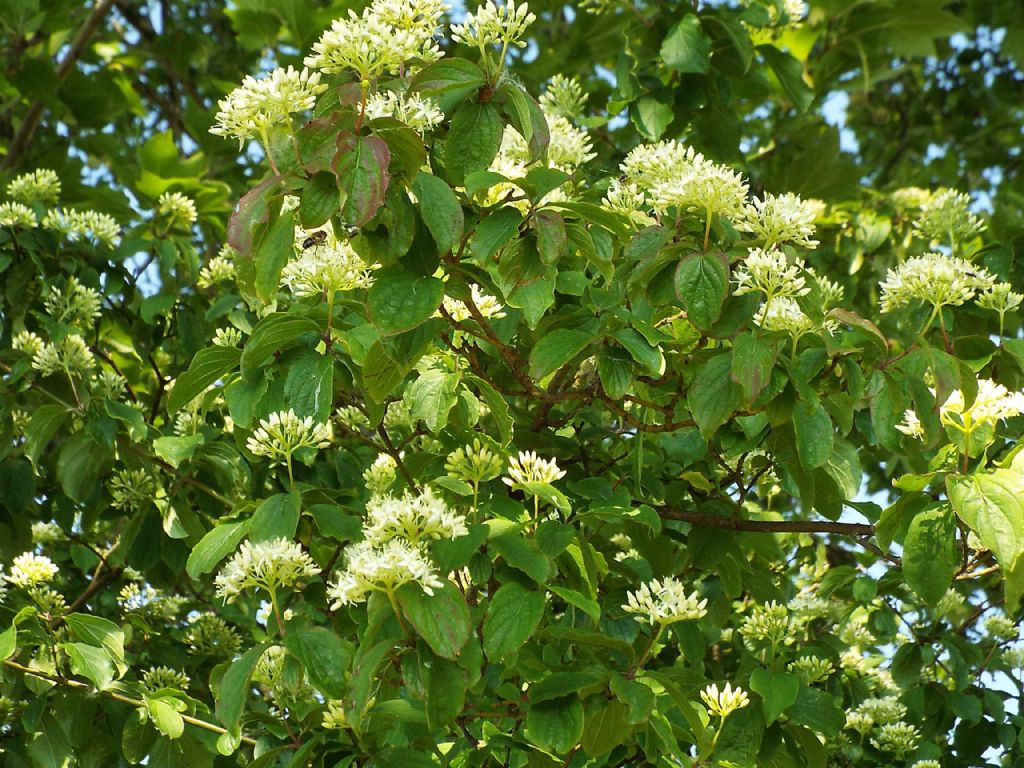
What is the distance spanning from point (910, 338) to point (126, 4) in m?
4.45

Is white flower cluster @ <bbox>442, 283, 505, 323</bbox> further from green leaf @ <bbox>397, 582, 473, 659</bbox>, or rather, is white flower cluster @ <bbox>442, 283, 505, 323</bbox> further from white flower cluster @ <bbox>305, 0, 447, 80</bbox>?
green leaf @ <bbox>397, 582, 473, 659</bbox>

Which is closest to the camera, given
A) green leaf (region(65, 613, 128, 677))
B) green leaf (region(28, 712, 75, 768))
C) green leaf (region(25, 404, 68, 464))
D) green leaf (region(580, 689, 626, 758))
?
green leaf (region(580, 689, 626, 758))

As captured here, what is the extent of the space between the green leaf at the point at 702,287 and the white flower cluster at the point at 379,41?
20.1 inches

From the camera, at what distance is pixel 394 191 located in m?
1.76

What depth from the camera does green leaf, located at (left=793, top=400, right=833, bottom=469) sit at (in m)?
2.00

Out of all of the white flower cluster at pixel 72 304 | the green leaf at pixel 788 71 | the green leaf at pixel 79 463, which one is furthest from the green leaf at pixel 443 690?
the green leaf at pixel 788 71

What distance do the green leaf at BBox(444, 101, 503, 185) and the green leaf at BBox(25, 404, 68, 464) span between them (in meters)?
1.45

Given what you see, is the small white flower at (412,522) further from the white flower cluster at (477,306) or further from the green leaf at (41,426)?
the green leaf at (41,426)

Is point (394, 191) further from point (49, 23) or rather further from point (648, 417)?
point (49, 23)

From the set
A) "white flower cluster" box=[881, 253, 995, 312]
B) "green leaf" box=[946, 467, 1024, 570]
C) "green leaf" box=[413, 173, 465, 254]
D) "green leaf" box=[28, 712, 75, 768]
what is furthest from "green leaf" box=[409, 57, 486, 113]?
"green leaf" box=[28, 712, 75, 768]

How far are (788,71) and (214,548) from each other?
2358 millimetres

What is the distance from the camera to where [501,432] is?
2.08m

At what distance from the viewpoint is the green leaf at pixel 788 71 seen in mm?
3621

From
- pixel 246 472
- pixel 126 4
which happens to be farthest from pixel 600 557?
pixel 126 4
